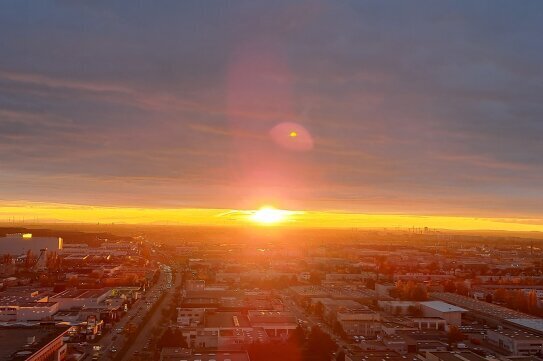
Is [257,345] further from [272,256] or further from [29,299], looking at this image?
[272,256]

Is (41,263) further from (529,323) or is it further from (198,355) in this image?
(529,323)

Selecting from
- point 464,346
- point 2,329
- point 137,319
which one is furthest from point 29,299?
point 464,346

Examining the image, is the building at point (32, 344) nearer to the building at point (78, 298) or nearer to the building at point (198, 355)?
the building at point (198, 355)

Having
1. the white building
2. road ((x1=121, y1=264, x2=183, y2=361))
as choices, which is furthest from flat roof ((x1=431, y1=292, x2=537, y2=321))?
the white building

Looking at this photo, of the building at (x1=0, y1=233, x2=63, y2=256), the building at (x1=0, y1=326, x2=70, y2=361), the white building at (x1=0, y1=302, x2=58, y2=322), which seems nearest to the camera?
the building at (x1=0, y1=326, x2=70, y2=361)

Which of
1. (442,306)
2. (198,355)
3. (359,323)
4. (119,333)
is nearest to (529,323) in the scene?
(442,306)

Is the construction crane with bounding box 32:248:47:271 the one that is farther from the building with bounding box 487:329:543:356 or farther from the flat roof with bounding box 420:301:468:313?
the building with bounding box 487:329:543:356
